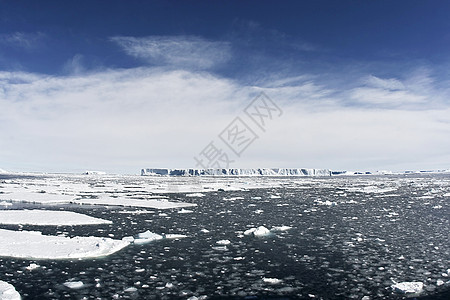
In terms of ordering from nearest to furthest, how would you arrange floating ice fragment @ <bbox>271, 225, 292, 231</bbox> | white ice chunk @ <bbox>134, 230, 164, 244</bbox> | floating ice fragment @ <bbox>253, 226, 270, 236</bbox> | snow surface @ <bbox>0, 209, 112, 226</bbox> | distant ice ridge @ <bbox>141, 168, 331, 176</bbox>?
1. white ice chunk @ <bbox>134, 230, 164, 244</bbox>
2. floating ice fragment @ <bbox>253, 226, 270, 236</bbox>
3. floating ice fragment @ <bbox>271, 225, 292, 231</bbox>
4. snow surface @ <bbox>0, 209, 112, 226</bbox>
5. distant ice ridge @ <bbox>141, 168, 331, 176</bbox>

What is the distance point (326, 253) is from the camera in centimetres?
895

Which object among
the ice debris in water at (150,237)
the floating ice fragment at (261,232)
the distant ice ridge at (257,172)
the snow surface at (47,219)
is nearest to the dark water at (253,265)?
the ice debris in water at (150,237)

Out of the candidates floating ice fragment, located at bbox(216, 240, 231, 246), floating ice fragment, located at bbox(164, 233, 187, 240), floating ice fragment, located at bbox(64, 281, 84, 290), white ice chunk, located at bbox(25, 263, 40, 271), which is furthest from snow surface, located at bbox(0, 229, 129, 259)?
floating ice fragment, located at bbox(216, 240, 231, 246)

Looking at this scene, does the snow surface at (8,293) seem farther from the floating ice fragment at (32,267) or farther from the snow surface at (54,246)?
the snow surface at (54,246)

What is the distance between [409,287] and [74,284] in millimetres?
6071

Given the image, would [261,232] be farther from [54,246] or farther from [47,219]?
[47,219]

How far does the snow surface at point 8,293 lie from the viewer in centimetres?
563

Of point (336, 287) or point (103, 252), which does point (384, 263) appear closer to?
point (336, 287)

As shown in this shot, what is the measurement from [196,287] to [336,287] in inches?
102

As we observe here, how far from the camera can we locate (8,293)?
5.75 metres

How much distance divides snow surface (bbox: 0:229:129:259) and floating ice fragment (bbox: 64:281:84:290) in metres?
2.02

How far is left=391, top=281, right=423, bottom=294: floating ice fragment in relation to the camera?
6.12 m

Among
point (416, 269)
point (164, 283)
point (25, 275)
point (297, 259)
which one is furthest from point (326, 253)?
point (25, 275)

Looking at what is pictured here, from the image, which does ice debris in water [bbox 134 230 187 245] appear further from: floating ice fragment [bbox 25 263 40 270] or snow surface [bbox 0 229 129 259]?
floating ice fragment [bbox 25 263 40 270]
